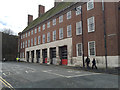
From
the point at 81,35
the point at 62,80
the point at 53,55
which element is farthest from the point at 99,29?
the point at 53,55

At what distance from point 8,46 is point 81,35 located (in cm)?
4653

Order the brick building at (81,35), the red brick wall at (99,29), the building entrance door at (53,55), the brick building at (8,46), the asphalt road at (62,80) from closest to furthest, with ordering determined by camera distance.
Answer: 1. the asphalt road at (62,80)
2. the red brick wall at (99,29)
3. the brick building at (81,35)
4. the building entrance door at (53,55)
5. the brick building at (8,46)

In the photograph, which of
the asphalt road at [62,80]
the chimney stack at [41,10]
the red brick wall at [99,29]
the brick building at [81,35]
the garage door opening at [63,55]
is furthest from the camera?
the chimney stack at [41,10]

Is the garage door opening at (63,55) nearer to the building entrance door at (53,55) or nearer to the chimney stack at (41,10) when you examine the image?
the building entrance door at (53,55)

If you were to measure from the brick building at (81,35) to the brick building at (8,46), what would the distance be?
1060 inches

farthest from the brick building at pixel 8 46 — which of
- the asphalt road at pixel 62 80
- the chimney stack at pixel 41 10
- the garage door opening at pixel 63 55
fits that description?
the asphalt road at pixel 62 80

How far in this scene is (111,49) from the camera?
1694cm

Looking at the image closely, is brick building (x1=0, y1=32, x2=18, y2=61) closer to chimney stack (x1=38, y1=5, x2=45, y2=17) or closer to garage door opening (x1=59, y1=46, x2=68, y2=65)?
chimney stack (x1=38, y1=5, x2=45, y2=17)

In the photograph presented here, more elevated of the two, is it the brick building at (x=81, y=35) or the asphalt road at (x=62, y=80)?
the brick building at (x=81, y=35)

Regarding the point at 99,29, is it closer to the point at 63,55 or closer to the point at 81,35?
the point at 81,35

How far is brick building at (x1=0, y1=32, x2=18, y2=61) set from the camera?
5659cm

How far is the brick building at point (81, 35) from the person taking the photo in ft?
56.4

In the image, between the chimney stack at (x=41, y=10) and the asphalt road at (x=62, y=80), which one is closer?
the asphalt road at (x=62, y=80)

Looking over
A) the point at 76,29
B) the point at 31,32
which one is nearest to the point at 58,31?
the point at 76,29
